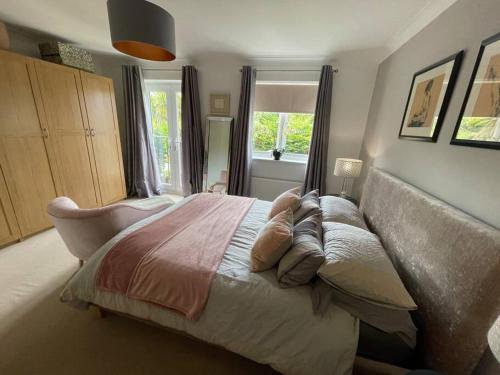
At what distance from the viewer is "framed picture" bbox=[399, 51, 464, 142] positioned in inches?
48.3

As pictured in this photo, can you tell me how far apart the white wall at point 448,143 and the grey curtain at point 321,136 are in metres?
0.81

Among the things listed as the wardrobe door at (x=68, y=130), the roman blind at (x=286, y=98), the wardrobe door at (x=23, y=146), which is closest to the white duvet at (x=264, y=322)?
the wardrobe door at (x=23, y=146)

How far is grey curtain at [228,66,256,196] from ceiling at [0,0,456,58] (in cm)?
43

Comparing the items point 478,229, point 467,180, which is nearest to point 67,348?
point 478,229

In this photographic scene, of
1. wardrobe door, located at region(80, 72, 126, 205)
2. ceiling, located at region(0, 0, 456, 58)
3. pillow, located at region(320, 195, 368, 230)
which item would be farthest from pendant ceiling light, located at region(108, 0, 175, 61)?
wardrobe door, located at region(80, 72, 126, 205)

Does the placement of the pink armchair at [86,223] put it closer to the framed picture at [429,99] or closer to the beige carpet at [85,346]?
the beige carpet at [85,346]

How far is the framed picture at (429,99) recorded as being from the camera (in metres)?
1.23

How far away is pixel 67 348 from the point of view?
4.33ft

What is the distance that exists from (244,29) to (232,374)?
303 cm

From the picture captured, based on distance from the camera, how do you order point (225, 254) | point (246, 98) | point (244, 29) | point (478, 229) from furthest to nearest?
point (246, 98) < point (244, 29) < point (225, 254) < point (478, 229)

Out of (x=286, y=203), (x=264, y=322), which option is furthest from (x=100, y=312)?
(x=286, y=203)

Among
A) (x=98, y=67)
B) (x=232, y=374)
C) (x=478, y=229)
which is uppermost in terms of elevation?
(x=98, y=67)

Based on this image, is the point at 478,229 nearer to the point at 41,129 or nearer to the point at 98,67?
the point at 41,129

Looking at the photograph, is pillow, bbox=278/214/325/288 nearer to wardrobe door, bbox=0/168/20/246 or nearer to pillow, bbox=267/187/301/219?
pillow, bbox=267/187/301/219
